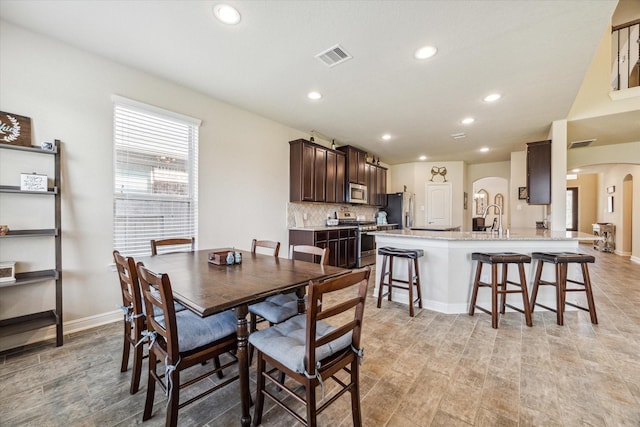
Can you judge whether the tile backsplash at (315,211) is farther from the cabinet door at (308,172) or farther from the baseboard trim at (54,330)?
the baseboard trim at (54,330)

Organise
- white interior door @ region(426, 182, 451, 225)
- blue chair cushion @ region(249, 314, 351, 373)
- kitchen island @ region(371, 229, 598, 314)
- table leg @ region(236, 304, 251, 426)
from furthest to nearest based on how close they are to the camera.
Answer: white interior door @ region(426, 182, 451, 225)
kitchen island @ region(371, 229, 598, 314)
table leg @ region(236, 304, 251, 426)
blue chair cushion @ region(249, 314, 351, 373)

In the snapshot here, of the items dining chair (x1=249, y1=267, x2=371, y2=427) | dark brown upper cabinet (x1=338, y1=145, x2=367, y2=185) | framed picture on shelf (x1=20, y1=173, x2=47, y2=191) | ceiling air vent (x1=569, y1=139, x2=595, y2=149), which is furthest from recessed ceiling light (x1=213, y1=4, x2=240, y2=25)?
ceiling air vent (x1=569, y1=139, x2=595, y2=149)

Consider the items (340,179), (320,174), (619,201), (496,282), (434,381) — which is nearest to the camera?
(434,381)

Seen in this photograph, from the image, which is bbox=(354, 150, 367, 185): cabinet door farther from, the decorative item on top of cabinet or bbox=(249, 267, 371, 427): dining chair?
bbox=(249, 267, 371, 427): dining chair

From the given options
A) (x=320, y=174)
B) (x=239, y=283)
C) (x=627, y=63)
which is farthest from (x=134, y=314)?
(x=627, y=63)

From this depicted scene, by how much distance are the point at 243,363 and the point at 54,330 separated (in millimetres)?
2330

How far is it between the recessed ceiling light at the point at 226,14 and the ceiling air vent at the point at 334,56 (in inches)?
32.1

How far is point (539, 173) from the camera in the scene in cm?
438

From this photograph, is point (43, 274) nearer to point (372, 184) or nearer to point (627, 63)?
point (372, 184)

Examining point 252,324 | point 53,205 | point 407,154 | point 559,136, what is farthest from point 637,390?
point 407,154

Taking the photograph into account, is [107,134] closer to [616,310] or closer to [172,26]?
[172,26]

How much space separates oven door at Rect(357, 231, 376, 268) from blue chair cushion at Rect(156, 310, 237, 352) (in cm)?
408

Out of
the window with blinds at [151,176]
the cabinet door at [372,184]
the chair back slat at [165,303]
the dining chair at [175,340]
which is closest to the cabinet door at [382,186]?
the cabinet door at [372,184]

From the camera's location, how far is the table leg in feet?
4.58
